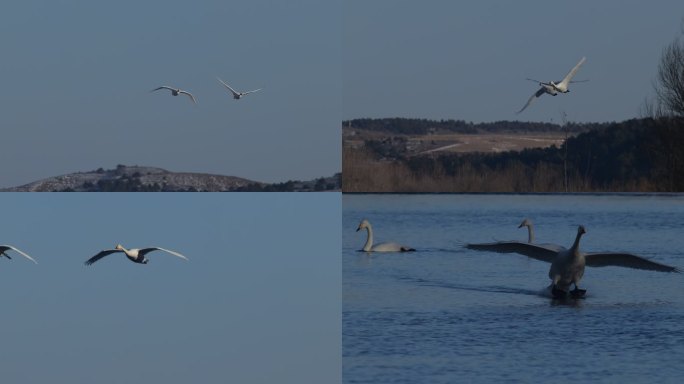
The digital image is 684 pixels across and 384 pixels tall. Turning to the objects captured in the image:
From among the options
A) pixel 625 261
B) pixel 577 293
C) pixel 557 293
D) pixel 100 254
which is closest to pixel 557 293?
pixel 557 293

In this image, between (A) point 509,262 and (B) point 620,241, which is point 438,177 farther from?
(A) point 509,262

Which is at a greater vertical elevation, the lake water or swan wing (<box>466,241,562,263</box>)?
swan wing (<box>466,241,562,263</box>)

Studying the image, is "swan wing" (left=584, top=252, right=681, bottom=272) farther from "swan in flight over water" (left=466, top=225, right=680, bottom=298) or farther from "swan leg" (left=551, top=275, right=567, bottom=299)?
"swan leg" (left=551, top=275, right=567, bottom=299)

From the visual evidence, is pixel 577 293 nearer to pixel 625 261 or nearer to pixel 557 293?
pixel 557 293

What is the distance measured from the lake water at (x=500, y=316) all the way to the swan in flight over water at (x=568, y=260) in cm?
38

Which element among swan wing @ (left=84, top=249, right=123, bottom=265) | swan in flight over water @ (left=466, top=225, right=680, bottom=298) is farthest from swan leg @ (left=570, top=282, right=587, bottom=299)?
swan wing @ (left=84, top=249, right=123, bottom=265)

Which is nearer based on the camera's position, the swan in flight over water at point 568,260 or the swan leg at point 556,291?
the swan in flight over water at point 568,260

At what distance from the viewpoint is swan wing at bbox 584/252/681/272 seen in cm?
2619

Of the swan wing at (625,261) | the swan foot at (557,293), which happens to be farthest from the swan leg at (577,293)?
the swan wing at (625,261)

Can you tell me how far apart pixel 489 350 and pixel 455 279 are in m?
7.36

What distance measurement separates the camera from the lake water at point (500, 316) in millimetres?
21734

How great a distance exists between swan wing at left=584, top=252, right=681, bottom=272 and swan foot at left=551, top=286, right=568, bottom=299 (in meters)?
0.67

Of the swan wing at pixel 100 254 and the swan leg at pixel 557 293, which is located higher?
the swan wing at pixel 100 254

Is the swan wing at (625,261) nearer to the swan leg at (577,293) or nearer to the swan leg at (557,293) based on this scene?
the swan leg at (577,293)
